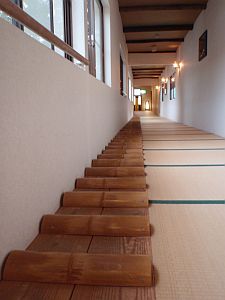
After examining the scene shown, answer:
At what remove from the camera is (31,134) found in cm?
128

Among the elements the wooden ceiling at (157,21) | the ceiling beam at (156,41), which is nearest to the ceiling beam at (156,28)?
the wooden ceiling at (157,21)

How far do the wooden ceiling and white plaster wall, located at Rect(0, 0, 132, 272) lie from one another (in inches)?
209

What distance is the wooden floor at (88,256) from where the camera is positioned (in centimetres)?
93

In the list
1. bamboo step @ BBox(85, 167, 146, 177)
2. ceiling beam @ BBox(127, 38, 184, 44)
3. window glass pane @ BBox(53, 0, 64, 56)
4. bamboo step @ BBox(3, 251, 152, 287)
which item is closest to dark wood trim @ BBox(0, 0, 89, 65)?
window glass pane @ BBox(53, 0, 64, 56)

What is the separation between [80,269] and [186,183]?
55.5 inches

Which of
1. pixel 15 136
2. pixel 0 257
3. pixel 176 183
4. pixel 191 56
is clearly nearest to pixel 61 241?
pixel 0 257

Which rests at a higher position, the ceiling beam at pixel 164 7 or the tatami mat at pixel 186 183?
the ceiling beam at pixel 164 7

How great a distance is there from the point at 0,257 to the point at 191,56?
26.9 feet

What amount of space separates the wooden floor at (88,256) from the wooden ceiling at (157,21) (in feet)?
19.0

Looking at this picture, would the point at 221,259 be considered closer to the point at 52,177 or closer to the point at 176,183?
the point at 52,177

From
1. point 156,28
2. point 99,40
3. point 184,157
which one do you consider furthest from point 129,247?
point 156,28

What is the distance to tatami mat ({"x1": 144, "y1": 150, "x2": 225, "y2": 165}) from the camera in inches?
118

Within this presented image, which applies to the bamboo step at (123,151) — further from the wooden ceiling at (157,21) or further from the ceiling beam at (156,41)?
the ceiling beam at (156,41)

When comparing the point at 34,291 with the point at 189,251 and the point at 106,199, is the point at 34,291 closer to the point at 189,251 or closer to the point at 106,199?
the point at 189,251
